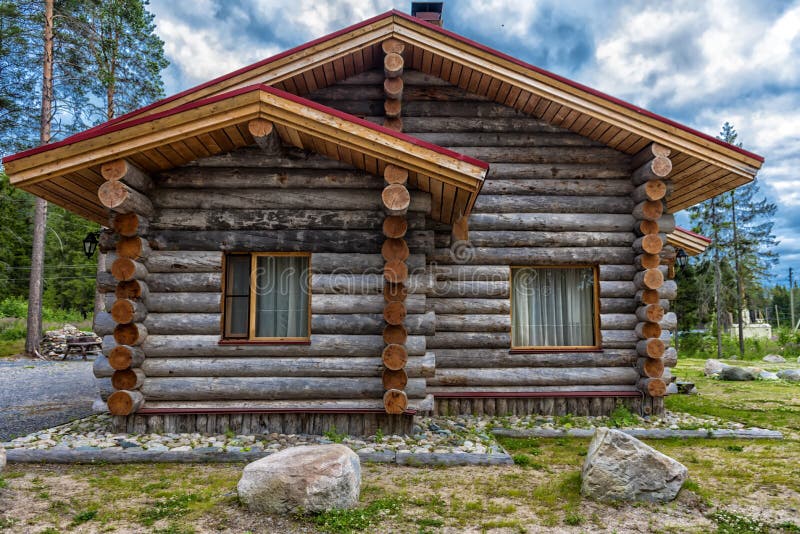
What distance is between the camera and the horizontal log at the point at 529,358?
8953 mm

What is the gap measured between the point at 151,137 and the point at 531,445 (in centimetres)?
668

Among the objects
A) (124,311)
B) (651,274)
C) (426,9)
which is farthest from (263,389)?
(426,9)

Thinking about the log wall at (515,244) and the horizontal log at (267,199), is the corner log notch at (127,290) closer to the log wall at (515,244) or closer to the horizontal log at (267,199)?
the horizontal log at (267,199)

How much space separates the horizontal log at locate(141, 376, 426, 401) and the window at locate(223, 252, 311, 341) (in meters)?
0.71

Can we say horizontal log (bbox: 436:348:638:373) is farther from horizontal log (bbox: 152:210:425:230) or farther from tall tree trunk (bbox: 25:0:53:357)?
tall tree trunk (bbox: 25:0:53:357)

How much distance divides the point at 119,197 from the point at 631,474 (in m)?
6.82

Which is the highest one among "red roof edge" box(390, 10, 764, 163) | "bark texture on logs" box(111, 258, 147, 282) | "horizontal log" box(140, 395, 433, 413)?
"red roof edge" box(390, 10, 764, 163)

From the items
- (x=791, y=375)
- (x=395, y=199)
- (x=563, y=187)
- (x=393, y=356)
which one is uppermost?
(x=563, y=187)

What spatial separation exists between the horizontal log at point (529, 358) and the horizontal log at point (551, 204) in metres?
2.54

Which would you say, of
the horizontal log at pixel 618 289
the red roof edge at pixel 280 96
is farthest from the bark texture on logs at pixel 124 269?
the horizontal log at pixel 618 289

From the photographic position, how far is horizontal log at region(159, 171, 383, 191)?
750cm

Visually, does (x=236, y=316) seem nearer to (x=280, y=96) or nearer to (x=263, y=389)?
(x=263, y=389)

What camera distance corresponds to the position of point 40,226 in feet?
64.3

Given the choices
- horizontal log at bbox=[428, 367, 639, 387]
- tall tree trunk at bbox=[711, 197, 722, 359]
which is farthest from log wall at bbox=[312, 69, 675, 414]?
tall tree trunk at bbox=[711, 197, 722, 359]
